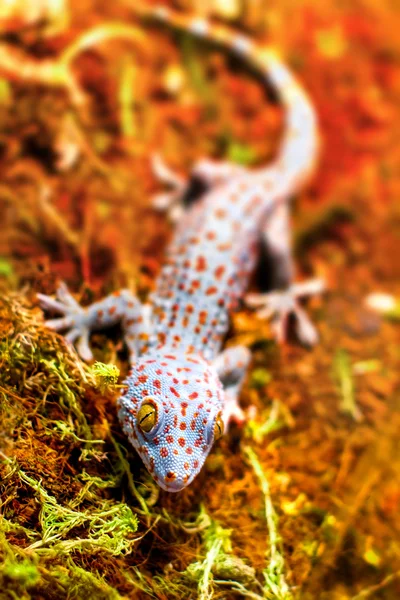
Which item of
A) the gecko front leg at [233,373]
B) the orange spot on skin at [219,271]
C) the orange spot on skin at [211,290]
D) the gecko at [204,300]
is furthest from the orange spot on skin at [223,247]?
the gecko front leg at [233,373]

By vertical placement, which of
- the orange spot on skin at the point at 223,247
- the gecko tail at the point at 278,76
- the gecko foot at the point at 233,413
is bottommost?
the gecko foot at the point at 233,413

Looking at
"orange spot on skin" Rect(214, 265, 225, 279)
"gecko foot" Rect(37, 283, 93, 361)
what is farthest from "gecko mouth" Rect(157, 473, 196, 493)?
"orange spot on skin" Rect(214, 265, 225, 279)

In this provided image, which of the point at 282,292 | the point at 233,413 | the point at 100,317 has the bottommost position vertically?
the point at 233,413

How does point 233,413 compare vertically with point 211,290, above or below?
below

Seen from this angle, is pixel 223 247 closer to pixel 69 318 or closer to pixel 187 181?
pixel 187 181

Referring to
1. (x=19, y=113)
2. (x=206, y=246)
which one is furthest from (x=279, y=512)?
(x=19, y=113)

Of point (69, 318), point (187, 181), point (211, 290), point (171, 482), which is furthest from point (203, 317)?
point (187, 181)

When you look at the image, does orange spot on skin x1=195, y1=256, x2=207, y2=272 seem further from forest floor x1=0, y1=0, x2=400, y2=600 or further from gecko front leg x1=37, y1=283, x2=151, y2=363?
gecko front leg x1=37, y1=283, x2=151, y2=363

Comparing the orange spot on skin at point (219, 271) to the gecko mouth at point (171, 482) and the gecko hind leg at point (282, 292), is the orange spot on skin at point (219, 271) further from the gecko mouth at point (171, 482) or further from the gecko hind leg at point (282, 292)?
the gecko mouth at point (171, 482)
